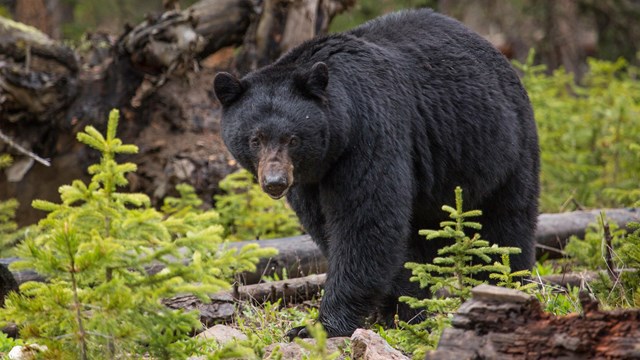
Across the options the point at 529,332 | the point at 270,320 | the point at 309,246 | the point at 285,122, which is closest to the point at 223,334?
the point at 270,320

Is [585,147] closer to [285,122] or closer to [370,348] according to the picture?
[285,122]

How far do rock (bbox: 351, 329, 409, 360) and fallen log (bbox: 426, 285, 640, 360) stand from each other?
818mm

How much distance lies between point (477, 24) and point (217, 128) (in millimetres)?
10010

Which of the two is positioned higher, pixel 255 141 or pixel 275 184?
pixel 255 141

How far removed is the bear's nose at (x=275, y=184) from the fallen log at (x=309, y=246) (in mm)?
1255

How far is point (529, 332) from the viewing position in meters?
3.11

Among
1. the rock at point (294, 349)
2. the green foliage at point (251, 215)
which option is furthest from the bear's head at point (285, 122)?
the green foliage at point (251, 215)

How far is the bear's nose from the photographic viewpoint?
4859 mm

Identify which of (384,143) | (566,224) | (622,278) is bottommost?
Result: (566,224)

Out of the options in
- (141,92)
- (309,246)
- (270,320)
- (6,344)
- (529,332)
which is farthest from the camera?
(141,92)

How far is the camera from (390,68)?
5488mm

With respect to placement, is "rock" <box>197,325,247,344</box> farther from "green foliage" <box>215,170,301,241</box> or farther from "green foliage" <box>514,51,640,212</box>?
"green foliage" <box>514,51,640,212</box>

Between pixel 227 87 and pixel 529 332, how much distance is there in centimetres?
279

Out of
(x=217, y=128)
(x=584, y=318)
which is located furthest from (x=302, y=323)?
(x=217, y=128)
